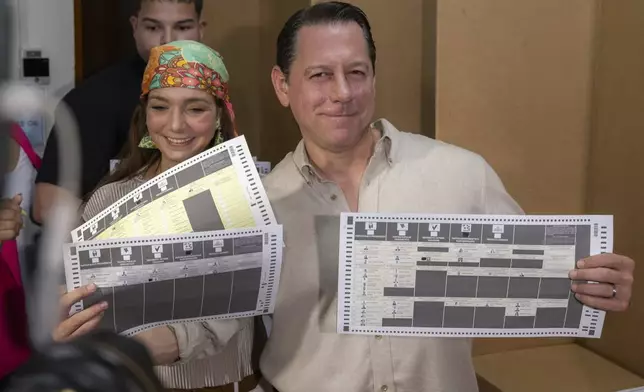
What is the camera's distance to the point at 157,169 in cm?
142

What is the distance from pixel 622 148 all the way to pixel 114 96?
139 centimetres

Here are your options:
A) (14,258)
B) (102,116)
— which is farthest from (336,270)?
Result: (102,116)

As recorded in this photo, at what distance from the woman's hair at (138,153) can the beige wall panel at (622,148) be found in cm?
111

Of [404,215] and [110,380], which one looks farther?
[404,215]


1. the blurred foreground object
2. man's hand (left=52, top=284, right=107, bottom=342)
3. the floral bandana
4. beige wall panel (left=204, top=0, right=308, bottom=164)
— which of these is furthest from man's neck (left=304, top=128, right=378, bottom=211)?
the blurred foreground object

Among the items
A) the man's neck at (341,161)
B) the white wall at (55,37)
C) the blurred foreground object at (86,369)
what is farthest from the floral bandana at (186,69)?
the blurred foreground object at (86,369)

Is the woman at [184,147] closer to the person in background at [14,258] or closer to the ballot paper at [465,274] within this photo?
the person in background at [14,258]

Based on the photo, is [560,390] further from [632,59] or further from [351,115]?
[351,115]

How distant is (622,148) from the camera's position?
184 centimetres

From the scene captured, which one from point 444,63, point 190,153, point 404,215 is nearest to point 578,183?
point 444,63

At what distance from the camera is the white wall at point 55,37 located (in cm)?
184

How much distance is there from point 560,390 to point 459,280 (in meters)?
0.87

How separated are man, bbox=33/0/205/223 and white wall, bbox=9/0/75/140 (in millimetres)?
161

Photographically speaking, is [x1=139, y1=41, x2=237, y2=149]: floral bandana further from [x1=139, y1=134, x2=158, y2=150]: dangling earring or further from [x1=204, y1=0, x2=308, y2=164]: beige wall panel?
[x1=204, y1=0, x2=308, y2=164]: beige wall panel
